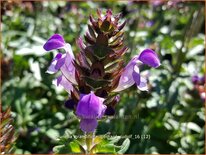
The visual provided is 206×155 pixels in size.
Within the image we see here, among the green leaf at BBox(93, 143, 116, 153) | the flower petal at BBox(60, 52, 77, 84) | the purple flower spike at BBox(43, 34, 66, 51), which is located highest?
the purple flower spike at BBox(43, 34, 66, 51)

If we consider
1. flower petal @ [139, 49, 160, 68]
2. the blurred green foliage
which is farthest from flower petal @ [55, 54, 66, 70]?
the blurred green foliage

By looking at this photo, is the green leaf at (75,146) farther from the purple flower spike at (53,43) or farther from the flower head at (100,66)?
the purple flower spike at (53,43)

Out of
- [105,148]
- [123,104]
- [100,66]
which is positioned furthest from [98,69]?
[123,104]

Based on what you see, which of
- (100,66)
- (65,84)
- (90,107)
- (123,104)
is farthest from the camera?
(123,104)

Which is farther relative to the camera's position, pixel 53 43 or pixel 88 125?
pixel 53 43

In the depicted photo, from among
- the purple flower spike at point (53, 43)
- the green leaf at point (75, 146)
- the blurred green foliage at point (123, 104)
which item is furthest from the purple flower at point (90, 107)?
the blurred green foliage at point (123, 104)

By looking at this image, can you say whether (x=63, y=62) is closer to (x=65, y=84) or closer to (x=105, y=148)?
(x=65, y=84)

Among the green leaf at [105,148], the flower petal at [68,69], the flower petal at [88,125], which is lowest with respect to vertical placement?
the green leaf at [105,148]

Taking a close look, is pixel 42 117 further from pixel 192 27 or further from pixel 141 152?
pixel 192 27

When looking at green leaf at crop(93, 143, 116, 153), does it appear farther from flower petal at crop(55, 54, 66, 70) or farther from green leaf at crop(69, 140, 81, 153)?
flower petal at crop(55, 54, 66, 70)

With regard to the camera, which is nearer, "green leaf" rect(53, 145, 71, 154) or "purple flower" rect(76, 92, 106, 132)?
"purple flower" rect(76, 92, 106, 132)
